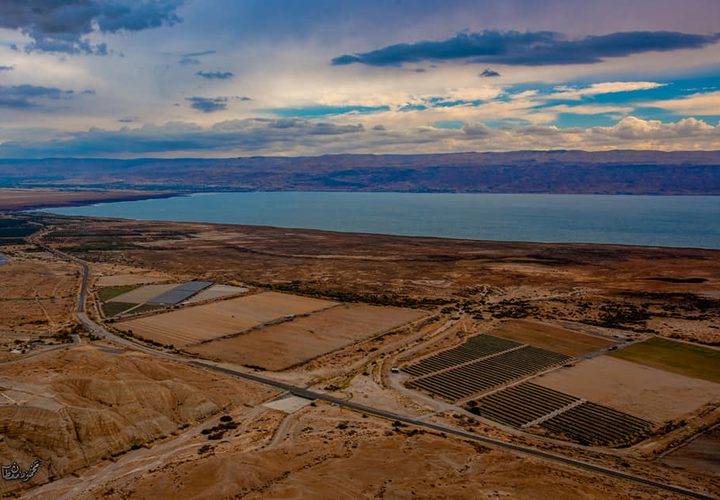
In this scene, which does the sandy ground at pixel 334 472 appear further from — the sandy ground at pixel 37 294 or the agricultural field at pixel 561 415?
the sandy ground at pixel 37 294

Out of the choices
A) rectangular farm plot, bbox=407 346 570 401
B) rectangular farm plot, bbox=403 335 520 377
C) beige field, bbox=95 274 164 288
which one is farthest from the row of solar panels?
rectangular farm plot, bbox=407 346 570 401

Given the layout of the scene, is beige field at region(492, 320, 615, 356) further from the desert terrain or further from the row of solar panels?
the row of solar panels

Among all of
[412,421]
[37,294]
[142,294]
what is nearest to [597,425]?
[412,421]

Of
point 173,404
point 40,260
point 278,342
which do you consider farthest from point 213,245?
point 173,404

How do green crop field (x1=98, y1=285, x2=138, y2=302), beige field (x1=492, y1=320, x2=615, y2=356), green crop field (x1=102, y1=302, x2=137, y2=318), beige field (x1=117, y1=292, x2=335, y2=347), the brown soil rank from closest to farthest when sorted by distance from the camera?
beige field (x1=492, y1=320, x2=615, y2=356), beige field (x1=117, y1=292, x2=335, y2=347), green crop field (x1=102, y1=302, x2=137, y2=318), the brown soil, green crop field (x1=98, y1=285, x2=138, y2=302)

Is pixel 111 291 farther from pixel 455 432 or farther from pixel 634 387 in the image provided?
pixel 634 387
